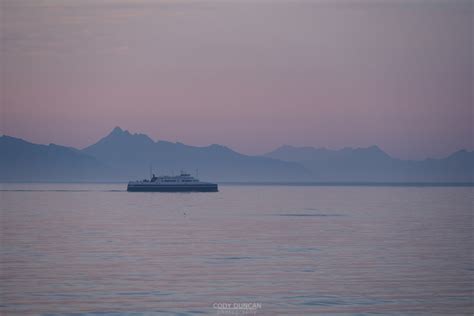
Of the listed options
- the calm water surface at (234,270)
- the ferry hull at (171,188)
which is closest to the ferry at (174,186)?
the ferry hull at (171,188)

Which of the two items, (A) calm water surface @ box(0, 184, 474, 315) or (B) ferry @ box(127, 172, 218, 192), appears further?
(B) ferry @ box(127, 172, 218, 192)

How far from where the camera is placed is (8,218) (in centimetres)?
6875

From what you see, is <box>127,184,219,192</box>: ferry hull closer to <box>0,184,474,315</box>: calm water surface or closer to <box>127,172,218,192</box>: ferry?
<box>127,172,218,192</box>: ferry

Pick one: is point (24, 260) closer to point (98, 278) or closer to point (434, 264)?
point (98, 278)

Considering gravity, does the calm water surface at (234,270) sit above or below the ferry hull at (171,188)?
below

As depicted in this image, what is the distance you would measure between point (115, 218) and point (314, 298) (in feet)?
148

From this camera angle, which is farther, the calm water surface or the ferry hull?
the ferry hull

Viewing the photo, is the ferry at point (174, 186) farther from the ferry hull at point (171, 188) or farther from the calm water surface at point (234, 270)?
the calm water surface at point (234, 270)

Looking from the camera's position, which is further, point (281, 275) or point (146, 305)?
point (281, 275)

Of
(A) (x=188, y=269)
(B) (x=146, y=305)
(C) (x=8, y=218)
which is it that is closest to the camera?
(B) (x=146, y=305)

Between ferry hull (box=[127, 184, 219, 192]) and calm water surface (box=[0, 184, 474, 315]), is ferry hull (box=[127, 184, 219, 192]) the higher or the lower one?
the higher one

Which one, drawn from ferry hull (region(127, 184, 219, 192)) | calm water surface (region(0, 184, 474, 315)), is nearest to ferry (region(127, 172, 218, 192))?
ferry hull (region(127, 184, 219, 192))

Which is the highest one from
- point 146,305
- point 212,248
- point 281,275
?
point 212,248

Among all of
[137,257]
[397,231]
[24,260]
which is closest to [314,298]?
[137,257]
